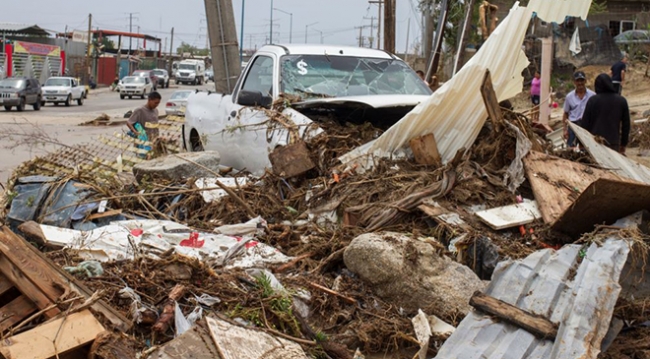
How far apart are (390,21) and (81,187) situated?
12.4m

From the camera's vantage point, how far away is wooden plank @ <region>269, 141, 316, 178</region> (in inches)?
281

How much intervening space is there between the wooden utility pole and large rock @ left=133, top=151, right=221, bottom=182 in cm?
1072

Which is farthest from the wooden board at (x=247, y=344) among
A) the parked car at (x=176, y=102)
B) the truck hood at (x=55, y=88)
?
the truck hood at (x=55, y=88)

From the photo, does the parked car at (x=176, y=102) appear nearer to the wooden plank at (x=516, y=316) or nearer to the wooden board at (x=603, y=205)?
the wooden board at (x=603, y=205)

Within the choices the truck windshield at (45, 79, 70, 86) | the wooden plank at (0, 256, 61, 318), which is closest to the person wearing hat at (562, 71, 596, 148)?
the wooden plank at (0, 256, 61, 318)

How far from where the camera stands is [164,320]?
4.66m

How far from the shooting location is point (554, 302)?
4.60 metres

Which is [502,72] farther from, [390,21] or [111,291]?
[390,21]

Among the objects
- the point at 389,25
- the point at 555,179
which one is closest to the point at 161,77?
the point at 389,25

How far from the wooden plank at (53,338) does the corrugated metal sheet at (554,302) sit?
195cm

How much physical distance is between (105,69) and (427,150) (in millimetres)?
72647

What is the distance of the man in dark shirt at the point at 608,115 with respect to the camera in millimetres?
8961

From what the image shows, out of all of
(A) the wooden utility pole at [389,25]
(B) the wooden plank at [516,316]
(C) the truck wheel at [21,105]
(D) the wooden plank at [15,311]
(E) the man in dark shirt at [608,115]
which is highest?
(A) the wooden utility pole at [389,25]

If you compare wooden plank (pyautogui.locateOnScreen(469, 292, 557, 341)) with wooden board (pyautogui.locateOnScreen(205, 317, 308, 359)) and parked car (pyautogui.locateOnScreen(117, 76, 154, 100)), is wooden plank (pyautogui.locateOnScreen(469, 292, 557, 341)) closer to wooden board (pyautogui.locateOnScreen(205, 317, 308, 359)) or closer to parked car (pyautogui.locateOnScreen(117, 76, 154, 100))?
wooden board (pyautogui.locateOnScreen(205, 317, 308, 359))
